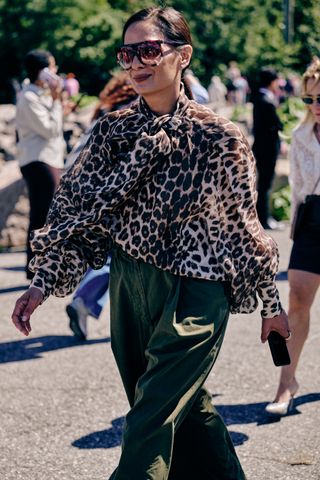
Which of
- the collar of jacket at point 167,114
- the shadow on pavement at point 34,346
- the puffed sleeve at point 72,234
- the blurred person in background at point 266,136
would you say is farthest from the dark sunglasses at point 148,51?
the blurred person in background at point 266,136

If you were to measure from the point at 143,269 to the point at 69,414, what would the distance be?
2125 mm

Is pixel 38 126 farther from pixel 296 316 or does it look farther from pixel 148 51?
pixel 148 51

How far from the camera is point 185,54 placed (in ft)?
11.6

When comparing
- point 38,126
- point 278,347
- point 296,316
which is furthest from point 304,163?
point 38,126

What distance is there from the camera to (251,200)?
3.43 metres

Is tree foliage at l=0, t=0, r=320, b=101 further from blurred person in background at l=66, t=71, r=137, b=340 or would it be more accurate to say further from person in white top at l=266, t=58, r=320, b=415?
person in white top at l=266, t=58, r=320, b=415

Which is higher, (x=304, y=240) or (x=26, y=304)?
(x=26, y=304)

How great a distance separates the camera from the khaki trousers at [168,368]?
3.22m

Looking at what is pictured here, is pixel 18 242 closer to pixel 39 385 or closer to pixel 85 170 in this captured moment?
pixel 39 385

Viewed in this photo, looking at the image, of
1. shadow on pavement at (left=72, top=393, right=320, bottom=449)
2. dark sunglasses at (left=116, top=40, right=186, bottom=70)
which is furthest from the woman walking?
shadow on pavement at (left=72, top=393, right=320, bottom=449)

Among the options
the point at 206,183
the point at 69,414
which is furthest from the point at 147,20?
the point at 69,414

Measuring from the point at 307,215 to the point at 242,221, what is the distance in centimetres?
192

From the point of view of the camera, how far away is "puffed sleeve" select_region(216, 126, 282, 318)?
338cm

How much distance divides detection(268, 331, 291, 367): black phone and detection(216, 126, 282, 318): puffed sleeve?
0.27 metres
